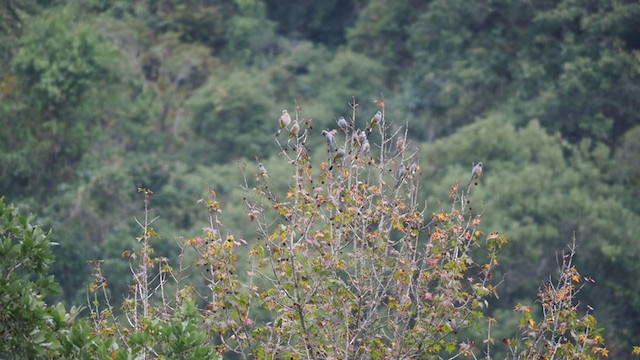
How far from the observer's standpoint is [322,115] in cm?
3014

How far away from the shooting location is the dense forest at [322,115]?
23.8 meters

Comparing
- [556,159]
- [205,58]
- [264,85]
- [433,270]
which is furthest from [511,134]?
[433,270]

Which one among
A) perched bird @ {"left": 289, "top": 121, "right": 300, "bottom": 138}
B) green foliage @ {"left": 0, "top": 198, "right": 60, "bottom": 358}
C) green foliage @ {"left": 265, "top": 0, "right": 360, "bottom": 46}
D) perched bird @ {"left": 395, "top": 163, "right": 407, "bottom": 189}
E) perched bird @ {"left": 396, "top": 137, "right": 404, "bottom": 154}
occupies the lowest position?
green foliage @ {"left": 265, "top": 0, "right": 360, "bottom": 46}

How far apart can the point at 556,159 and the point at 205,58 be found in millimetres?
10582

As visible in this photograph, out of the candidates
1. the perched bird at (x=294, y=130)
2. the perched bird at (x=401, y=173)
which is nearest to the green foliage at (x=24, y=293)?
the perched bird at (x=294, y=130)

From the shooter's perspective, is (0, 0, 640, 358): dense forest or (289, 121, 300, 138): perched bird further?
(0, 0, 640, 358): dense forest

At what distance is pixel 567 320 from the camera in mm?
7637

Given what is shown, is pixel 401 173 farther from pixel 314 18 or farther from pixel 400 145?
pixel 314 18

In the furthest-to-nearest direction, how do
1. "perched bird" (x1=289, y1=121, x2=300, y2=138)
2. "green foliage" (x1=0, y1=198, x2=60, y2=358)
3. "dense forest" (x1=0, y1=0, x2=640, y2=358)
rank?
1. "dense forest" (x1=0, y1=0, x2=640, y2=358)
2. "perched bird" (x1=289, y1=121, x2=300, y2=138)
3. "green foliage" (x1=0, y1=198, x2=60, y2=358)

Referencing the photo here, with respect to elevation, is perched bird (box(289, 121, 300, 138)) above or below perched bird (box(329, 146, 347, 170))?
above

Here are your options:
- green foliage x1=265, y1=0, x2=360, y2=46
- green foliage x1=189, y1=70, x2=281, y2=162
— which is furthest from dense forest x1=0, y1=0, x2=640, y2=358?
green foliage x1=265, y1=0, x2=360, y2=46

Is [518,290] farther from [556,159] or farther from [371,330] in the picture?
[371,330]

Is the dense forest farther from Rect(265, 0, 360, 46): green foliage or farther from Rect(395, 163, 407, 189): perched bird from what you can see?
Rect(395, 163, 407, 189): perched bird

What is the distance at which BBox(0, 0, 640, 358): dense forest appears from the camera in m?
23.8
